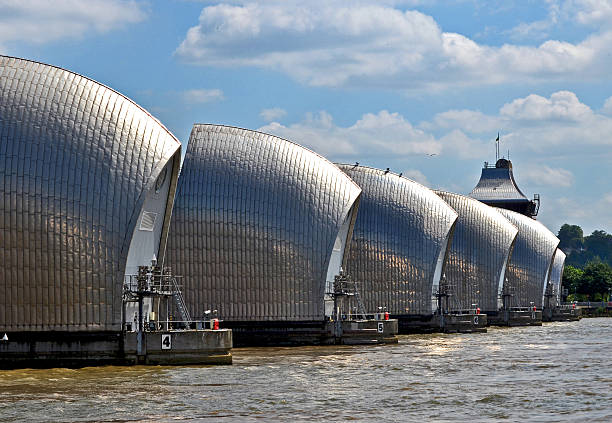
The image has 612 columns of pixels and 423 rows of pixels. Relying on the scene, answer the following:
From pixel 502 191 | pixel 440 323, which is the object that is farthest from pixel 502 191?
pixel 440 323

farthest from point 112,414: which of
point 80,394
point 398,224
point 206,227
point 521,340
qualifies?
point 398,224

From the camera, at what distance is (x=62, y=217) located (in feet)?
196

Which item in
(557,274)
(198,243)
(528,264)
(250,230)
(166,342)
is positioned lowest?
(166,342)

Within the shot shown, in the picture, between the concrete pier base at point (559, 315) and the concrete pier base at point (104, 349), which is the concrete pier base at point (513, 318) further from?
the concrete pier base at point (104, 349)

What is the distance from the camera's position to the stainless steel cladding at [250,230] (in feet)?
250

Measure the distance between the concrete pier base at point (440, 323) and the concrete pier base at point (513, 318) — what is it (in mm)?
16486

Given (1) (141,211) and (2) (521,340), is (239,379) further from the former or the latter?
(2) (521,340)

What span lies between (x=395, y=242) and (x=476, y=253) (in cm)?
2184

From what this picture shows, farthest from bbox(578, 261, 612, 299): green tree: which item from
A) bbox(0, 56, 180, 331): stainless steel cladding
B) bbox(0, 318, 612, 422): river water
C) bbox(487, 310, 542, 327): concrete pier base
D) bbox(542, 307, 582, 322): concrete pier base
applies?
bbox(0, 56, 180, 331): stainless steel cladding

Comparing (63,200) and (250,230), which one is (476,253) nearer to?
(250,230)

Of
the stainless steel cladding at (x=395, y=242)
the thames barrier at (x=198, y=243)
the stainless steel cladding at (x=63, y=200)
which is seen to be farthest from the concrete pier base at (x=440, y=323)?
the stainless steel cladding at (x=63, y=200)

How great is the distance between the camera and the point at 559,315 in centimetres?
14175

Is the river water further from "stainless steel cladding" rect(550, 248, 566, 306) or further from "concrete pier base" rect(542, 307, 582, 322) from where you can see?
"stainless steel cladding" rect(550, 248, 566, 306)

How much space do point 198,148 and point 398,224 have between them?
2538 cm
